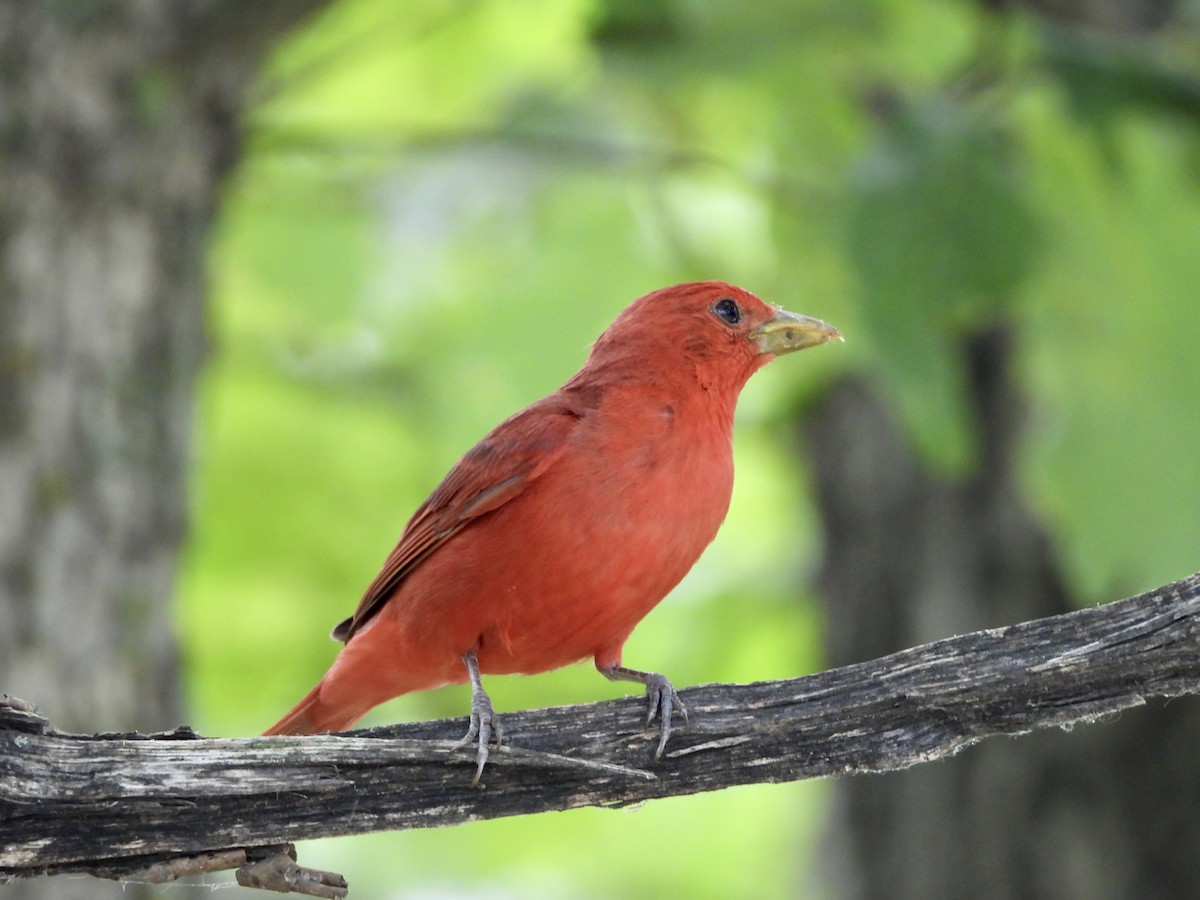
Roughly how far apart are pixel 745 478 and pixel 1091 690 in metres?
6.30

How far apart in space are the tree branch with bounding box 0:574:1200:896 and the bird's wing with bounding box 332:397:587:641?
911 mm

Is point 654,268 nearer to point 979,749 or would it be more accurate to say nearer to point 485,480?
point 979,749

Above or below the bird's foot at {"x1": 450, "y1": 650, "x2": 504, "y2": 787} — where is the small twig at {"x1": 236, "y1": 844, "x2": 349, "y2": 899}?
below

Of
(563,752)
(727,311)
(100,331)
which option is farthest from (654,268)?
(563,752)

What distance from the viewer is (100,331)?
5.00 m

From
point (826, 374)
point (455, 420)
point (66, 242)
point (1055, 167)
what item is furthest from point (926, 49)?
point (66, 242)

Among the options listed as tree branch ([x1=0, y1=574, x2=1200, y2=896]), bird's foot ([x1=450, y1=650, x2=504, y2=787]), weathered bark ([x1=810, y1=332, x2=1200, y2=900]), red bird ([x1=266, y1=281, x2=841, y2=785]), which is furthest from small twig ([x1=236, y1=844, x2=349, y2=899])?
weathered bark ([x1=810, y1=332, x2=1200, y2=900])

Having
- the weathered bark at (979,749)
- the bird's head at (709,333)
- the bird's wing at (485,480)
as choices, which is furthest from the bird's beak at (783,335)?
the weathered bark at (979,749)

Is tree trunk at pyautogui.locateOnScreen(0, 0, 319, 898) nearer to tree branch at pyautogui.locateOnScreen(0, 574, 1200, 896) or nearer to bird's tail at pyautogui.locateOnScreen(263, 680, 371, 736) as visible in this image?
bird's tail at pyautogui.locateOnScreen(263, 680, 371, 736)

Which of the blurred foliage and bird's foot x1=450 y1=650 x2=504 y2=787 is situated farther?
the blurred foliage

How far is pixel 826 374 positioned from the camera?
7.58m

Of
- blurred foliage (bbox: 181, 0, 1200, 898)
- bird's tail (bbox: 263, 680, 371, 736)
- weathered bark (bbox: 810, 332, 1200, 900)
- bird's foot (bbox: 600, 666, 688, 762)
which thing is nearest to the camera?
bird's foot (bbox: 600, 666, 688, 762)

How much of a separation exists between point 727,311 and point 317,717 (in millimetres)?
1631

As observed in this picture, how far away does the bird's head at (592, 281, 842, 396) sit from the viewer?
442 centimetres
